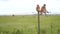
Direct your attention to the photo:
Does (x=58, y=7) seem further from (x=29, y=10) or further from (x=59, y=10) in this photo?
(x=29, y=10)

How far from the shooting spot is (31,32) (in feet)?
3.61

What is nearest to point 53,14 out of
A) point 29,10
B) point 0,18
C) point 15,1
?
point 29,10

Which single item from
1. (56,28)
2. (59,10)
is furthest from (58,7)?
(56,28)

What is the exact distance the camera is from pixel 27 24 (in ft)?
3.64

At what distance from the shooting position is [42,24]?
1.11m

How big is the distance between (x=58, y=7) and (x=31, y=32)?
0.36 meters

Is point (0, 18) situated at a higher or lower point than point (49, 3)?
lower

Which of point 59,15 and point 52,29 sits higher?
point 59,15

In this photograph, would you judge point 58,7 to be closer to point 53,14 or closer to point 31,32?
point 53,14

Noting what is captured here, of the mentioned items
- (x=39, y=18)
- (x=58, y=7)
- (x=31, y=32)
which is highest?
(x=58, y=7)

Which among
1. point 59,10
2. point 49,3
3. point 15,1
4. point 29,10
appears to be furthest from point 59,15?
point 15,1

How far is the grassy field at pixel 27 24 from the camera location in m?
1.10

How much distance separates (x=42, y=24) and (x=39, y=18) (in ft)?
0.22

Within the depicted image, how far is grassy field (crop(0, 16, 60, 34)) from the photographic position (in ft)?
3.62
